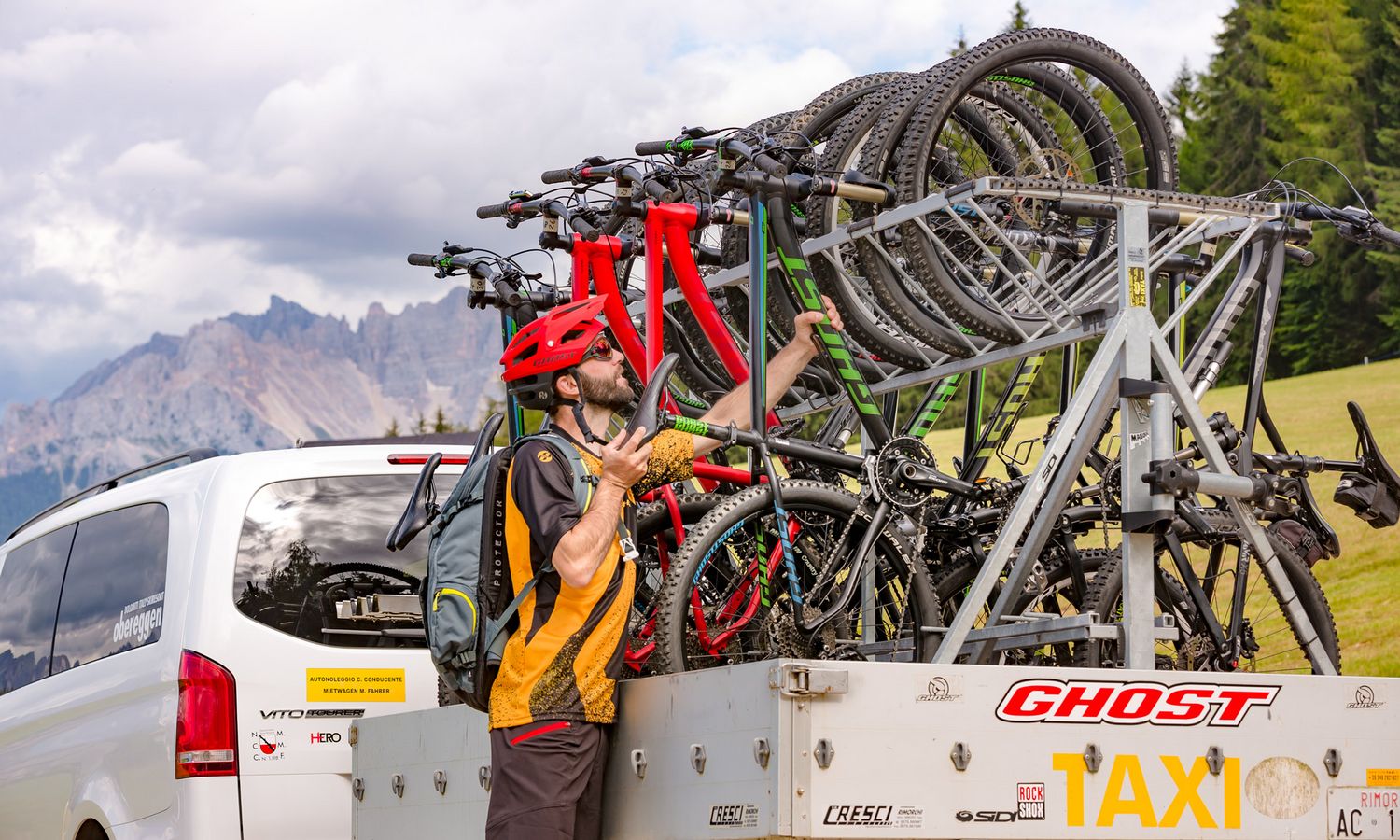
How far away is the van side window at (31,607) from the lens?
635cm

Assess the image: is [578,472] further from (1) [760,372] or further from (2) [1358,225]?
(2) [1358,225]

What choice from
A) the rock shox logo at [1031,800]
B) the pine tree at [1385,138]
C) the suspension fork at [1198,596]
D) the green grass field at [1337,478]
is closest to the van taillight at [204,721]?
the rock shox logo at [1031,800]

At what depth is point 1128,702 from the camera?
3688 millimetres

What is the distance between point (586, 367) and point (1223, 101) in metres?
54.2

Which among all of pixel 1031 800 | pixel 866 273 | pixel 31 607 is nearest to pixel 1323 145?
pixel 866 273

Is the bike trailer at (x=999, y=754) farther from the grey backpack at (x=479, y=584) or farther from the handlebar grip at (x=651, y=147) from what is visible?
the handlebar grip at (x=651, y=147)

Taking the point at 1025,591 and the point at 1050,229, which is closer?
the point at 1025,591

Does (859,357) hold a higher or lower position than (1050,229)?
lower

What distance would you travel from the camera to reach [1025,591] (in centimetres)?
573

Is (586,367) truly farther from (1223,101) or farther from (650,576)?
(1223,101)

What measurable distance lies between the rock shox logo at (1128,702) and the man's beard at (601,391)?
128cm

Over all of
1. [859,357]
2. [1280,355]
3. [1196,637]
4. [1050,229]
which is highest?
[1280,355]

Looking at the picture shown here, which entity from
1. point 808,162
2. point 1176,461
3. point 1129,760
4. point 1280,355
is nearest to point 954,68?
point 808,162

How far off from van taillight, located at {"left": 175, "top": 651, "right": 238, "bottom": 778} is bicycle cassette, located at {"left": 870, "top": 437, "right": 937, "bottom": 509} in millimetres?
2063
